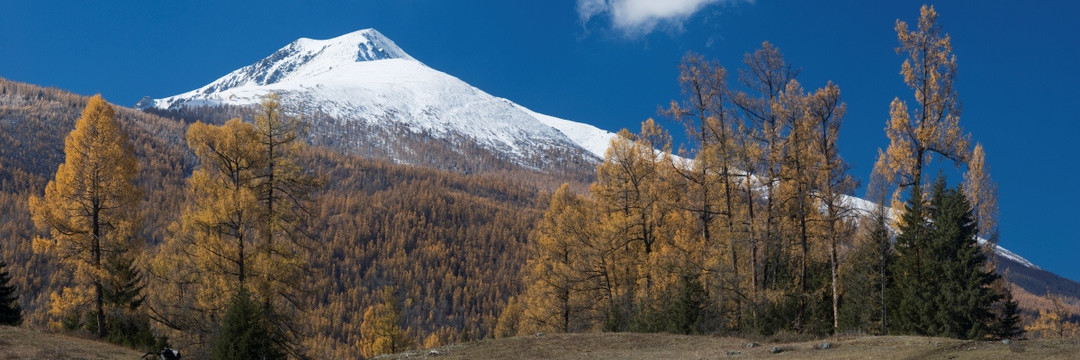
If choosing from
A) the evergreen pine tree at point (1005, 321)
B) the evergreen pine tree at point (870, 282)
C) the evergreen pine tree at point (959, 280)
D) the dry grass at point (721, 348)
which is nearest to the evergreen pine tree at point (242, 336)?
the dry grass at point (721, 348)

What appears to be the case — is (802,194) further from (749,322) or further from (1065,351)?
(1065,351)

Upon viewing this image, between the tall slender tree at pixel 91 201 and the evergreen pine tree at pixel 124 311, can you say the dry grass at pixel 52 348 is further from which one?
the tall slender tree at pixel 91 201

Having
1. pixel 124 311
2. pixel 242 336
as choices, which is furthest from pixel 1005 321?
pixel 124 311

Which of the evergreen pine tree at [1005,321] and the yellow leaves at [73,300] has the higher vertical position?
the yellow leaves at [73,300]

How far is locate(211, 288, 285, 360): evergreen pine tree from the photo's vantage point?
19.3 metres

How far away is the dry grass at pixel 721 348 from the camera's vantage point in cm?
1527

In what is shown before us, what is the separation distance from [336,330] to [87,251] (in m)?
152

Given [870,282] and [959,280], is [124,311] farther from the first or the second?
[959,280]

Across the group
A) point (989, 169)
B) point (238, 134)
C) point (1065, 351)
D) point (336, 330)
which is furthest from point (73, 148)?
point (336, 330)

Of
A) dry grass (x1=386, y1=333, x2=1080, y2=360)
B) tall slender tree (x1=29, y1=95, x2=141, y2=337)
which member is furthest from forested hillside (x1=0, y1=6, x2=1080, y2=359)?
dry grass (x1=386, y1=333, x2=1080, y2=360)

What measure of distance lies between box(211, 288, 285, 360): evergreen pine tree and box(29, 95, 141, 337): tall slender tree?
34.7 feet

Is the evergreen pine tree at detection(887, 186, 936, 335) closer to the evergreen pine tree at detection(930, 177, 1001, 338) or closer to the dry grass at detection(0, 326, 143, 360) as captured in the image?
the evergreen pine tree at detection(930, 177, 1001, 338)

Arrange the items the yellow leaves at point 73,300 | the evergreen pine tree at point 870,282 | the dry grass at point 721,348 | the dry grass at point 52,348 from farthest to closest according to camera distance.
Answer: the evergreen pine tree at point 870,282 < the yellow leaves at point 73,300 < the dry grass at point 52,348 < the dry grass at point 721,348

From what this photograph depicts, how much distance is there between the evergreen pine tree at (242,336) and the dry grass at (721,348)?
→ 4122 millimetres
